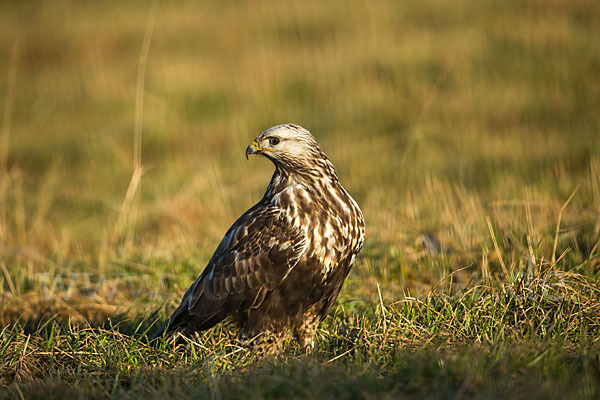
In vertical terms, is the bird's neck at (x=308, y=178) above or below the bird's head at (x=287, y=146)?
below

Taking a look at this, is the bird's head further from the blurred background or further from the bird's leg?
the blurred background

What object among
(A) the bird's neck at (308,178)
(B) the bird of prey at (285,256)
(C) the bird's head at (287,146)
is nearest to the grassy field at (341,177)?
(B) the bird of prey at (285,256)

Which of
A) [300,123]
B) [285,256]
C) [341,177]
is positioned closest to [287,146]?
[285,256]

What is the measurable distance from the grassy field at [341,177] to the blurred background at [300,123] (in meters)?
Result: 0.04

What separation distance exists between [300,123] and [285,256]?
8.45m

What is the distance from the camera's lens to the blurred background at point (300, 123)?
19.3 ft

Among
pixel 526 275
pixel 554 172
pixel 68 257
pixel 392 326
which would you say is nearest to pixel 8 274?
pixel 68 257

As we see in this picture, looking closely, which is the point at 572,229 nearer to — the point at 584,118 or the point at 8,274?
the point at 8,274

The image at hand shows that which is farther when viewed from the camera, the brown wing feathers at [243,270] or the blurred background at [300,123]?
the blurred background at [300,123]

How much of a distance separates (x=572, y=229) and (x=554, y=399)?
2657mm

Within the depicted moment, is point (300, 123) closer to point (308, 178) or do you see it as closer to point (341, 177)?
point (341, 177)

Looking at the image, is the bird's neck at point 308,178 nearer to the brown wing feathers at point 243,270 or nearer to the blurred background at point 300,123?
the brown wing feathers at point 243,270

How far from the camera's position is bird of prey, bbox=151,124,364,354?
378 cm

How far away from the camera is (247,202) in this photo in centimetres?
867
